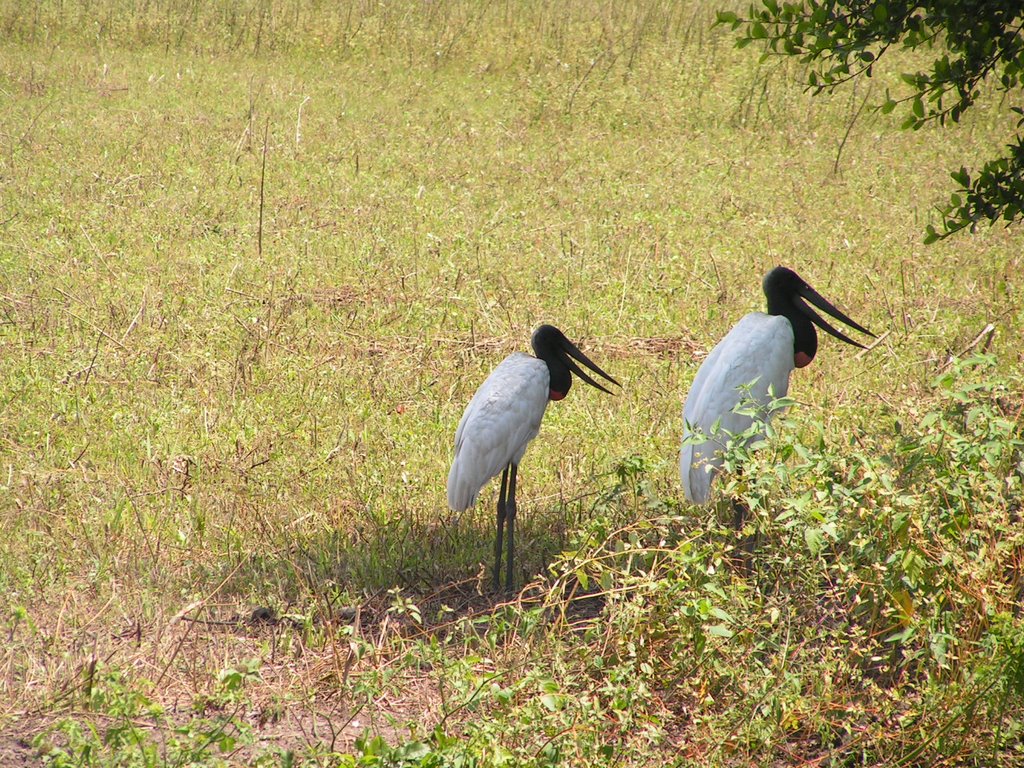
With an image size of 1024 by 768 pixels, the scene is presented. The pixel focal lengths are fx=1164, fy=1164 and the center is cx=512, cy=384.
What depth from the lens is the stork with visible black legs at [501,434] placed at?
4.60 meters

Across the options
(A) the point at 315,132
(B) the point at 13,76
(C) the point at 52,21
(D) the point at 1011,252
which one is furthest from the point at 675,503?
(C) the point at 52,21

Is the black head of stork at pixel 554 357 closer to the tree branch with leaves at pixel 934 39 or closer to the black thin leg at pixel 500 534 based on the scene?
the black thin leg at pixel 500 534

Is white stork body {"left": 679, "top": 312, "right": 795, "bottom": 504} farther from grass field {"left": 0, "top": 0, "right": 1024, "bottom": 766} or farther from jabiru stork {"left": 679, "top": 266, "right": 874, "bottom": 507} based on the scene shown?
grass field {"left": 0, "top": 0, "right": 1024, "bottom": 766}

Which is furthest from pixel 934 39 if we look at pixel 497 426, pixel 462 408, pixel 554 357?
pixel 462 408

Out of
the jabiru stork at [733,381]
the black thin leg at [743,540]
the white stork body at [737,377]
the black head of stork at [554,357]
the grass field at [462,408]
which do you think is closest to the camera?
the grass field at [462,408]

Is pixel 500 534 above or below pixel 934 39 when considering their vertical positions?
below

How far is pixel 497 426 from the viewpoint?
15.3ft

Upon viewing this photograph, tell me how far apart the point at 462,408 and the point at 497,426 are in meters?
1.38

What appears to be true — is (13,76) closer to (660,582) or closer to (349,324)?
(349,324)

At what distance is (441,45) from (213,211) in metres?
5.57

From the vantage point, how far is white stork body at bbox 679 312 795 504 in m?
4.71

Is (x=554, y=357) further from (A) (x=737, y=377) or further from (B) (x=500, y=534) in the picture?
(B) (x=500, y=534)

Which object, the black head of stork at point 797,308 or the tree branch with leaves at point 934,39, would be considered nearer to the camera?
the tree branch with leaves at point 934,39

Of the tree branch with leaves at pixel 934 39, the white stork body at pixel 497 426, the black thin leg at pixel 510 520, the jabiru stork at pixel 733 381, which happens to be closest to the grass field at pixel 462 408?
the black thin leg at pixel 510 520
